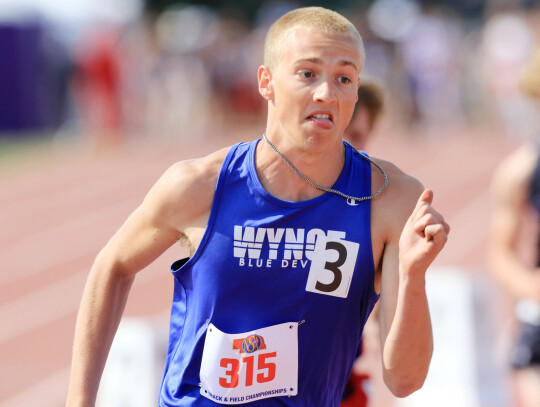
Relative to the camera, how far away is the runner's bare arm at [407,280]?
2605mm

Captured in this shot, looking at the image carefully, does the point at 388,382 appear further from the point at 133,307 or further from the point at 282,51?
the point at 133,307

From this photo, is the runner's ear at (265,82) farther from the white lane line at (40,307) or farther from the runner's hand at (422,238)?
the white lane line at (40,307)

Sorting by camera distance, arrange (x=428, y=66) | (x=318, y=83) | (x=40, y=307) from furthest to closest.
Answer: (x=428, y=66) < (x=40, y=307) < (x=318, y=83)

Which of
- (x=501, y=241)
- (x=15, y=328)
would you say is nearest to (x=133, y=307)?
(x=15, y=328)

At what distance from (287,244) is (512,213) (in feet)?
6.88

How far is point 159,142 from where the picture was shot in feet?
82.2

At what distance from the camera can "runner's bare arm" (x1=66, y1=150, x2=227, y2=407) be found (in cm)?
287

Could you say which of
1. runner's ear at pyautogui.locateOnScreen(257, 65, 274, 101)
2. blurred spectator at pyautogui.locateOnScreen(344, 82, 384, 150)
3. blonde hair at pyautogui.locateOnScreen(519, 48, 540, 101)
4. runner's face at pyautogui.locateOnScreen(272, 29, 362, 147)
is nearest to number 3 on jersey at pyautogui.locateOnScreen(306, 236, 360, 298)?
runner's face at pyautogui.locateOnScreen(272, 29, 362, 147)

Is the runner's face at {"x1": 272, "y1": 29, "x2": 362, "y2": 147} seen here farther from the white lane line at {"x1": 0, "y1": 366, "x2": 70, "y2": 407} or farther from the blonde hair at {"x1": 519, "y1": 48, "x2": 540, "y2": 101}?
the white lane line at {"x1": 0, "y1": 366, "x2": 70, "y2": 407}

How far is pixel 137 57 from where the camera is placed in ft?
91.8

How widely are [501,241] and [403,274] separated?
2202 mm

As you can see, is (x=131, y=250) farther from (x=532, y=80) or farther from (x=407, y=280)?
(x=532, y=80)

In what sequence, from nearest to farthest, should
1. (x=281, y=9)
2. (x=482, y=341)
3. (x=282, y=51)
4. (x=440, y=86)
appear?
(x=282, y=51) < (x=482, y=341) < (x=440, y=86) < (x=281, y=9)

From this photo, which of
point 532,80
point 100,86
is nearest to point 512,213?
point 532,80
